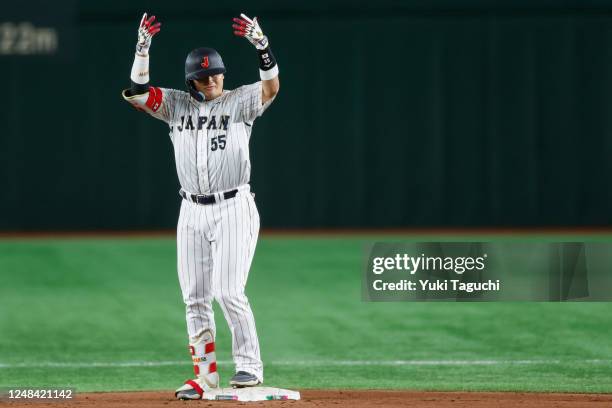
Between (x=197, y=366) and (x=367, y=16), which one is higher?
(x=367, y=16)

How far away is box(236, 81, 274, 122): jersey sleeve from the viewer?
6.80 metres

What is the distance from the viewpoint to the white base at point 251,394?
22.4ft

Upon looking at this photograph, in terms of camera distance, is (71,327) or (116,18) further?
(116,18)

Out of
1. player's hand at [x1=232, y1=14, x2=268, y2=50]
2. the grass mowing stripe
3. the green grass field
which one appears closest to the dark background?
the green grass field

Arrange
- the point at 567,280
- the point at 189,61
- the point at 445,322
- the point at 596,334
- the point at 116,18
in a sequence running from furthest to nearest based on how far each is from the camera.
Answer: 1. the point at 116,18
2. the point at 567,280
3. the point at 445,322
4. the point at 596,334
5. the point at 189,61

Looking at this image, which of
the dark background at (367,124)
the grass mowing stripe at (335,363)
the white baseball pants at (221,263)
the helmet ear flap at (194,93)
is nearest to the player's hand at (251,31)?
the helmet ear flap at (194,93)

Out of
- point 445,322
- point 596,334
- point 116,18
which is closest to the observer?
point 596,334

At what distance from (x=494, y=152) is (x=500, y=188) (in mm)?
583

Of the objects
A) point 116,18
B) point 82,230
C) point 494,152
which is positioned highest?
point 116,18

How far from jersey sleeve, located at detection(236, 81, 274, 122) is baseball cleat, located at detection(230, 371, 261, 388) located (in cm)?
142

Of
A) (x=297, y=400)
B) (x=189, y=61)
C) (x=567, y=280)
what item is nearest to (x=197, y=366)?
(x=297, y=400)

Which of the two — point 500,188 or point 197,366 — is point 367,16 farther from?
point 197,366

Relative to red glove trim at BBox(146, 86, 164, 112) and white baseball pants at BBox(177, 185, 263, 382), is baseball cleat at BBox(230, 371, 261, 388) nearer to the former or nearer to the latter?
white baseball pants at BBox(177, 185, 263, 382)

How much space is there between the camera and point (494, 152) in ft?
65.4
